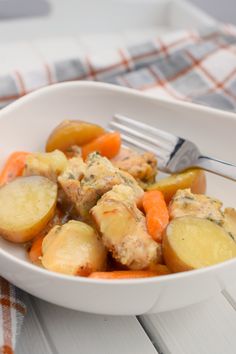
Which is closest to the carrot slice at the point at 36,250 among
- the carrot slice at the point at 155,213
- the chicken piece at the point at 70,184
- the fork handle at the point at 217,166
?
the chicken piece at the point at 70,184

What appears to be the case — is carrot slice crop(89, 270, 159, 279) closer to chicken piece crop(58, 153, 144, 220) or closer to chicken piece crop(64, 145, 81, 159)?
chicken piece crop(58, 153, 144, 220)

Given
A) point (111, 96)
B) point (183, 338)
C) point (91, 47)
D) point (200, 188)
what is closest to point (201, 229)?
point (183, 338)

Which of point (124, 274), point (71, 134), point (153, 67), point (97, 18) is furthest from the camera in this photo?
point (97, 18)

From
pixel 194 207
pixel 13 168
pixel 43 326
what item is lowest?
A: pixel 43 326

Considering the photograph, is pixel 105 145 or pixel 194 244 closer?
pixel 194 244

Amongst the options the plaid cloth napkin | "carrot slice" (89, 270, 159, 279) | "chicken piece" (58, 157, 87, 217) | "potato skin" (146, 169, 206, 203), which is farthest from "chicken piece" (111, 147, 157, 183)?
the plaid cloth napkin

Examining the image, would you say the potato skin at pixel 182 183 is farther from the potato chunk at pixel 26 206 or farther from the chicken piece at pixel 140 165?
the potato chunk at pixel 26 206

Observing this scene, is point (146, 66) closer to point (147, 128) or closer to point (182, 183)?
point (147, 128)

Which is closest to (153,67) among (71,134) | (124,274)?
(71,134)
